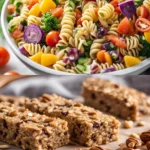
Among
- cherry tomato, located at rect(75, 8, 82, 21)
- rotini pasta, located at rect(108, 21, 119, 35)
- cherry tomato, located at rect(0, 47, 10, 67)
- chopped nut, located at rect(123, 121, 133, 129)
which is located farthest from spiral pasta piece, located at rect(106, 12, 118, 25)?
chopped nut, located at rect(123, 121, 133, 129)

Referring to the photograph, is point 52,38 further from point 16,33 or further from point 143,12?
point 143,12

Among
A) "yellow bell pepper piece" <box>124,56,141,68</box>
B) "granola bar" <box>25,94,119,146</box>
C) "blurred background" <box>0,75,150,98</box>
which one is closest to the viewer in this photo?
"yellow bell pepper piece" <box>124,56,141,68</box>

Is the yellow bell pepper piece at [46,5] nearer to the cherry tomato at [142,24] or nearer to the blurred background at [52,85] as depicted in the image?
the cherry tomato at [142,24]

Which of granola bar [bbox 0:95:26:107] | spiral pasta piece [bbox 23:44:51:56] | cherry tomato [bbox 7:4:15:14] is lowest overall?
granola bar [bbox 0:95:26:107]

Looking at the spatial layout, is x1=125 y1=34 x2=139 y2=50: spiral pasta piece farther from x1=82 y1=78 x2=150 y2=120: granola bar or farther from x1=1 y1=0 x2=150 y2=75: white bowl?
x1=82 y1=78 x2=150 y2=120: granola bar

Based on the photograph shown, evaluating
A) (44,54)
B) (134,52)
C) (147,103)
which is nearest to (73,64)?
(44,54)

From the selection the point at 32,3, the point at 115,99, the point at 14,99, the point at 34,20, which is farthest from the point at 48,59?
the point at 14,99

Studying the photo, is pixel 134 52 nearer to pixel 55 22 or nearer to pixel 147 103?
pixel 55 22
